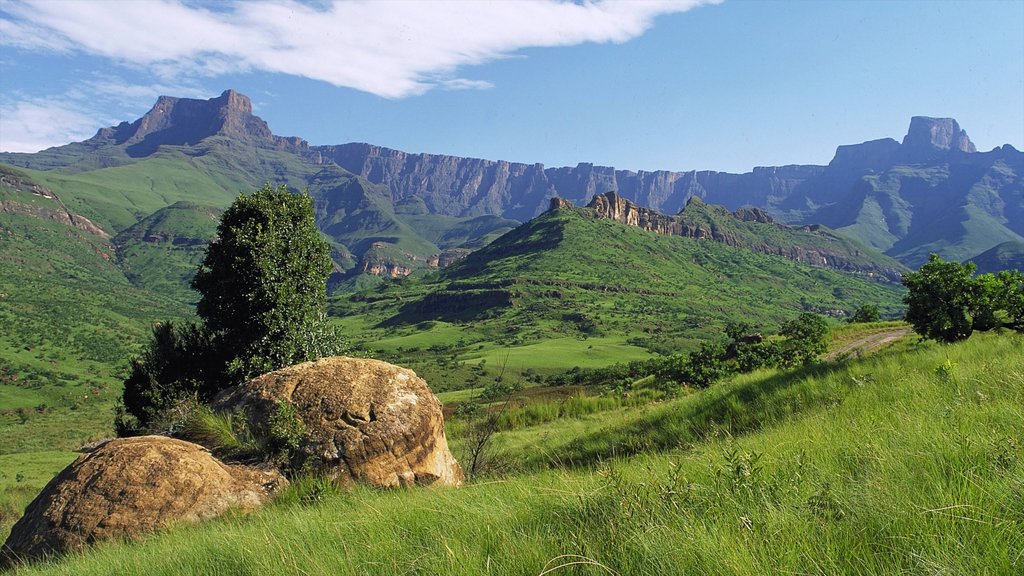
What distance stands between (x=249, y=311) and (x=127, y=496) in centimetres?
1247

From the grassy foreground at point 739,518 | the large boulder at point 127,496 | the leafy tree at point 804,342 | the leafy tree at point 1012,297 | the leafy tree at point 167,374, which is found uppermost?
the leafy tree at point 1012,297

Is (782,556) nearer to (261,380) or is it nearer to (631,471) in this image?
(631,471)

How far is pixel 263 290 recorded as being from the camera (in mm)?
18812

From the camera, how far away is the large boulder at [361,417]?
9.63 m

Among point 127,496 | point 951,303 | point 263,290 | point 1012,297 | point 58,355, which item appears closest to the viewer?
point 127,496

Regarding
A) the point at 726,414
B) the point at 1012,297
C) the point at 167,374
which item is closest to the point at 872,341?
the point at 1012,297

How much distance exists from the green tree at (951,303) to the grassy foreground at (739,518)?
9.49 metres

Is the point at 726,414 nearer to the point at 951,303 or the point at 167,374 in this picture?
the point at 951,303

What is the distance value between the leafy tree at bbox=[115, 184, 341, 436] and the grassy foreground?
43.3 feet

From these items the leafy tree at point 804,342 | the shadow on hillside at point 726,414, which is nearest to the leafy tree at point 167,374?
the shadow on hillside at point 726,414

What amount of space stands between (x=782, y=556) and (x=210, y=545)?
15.8ft

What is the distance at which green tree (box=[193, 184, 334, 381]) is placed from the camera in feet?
61.6

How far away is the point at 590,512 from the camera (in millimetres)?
3936

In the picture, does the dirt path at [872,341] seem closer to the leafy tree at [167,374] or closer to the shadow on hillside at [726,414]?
the shadow on hillside at [726,414]
